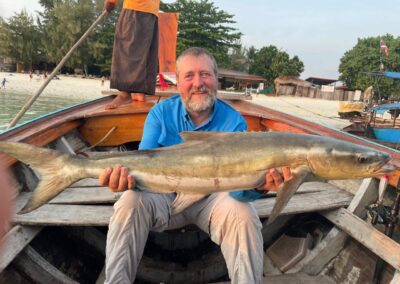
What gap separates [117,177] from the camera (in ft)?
8.16

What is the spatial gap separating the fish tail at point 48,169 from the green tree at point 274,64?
188 feet

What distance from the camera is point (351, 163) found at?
7.43 feet

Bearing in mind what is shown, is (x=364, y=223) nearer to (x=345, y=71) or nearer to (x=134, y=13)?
(x=134, y=13)

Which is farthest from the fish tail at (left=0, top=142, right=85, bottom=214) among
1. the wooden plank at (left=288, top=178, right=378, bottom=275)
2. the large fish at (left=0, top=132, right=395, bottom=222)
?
the wooden plank at (left=288, top=178, right=378, bottom=275)

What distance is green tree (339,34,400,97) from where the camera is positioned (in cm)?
5247

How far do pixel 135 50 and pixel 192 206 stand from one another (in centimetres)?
352

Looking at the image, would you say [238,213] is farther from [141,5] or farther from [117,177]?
[141,5]

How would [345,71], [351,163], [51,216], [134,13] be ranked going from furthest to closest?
[345,71] < [134,13] < [51,216] < [351,163]

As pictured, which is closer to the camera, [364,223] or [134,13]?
[364,223]

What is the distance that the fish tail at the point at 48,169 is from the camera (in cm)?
240

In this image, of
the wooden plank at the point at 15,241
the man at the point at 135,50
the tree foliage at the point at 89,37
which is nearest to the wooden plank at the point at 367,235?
the wooden plank at the point at 15,241

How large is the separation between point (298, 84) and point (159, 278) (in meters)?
53.1

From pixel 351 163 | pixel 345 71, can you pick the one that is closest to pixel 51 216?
pixel 351 163

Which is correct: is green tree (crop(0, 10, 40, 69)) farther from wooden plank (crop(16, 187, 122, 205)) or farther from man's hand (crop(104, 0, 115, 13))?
wooden plank (crop(16, 187, 122, 205))
